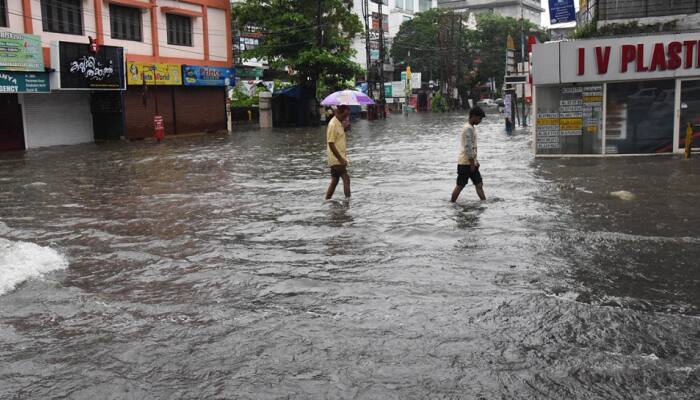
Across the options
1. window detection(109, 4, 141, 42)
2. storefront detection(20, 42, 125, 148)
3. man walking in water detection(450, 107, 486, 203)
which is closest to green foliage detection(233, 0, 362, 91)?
window detection(109, 4, 141, 42)

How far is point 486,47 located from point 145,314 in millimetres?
82151

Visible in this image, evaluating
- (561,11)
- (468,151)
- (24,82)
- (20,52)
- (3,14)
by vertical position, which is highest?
(3,14)

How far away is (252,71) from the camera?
5925 cm

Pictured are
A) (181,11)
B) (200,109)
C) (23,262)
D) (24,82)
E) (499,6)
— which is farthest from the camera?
(499,6)

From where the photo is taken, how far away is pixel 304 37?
42.1m

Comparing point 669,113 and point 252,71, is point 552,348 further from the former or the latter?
point 252,71

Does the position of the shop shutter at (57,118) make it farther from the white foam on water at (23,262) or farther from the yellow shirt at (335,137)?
the white foam on water at (23,262)

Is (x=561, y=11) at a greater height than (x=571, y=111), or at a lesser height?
greater

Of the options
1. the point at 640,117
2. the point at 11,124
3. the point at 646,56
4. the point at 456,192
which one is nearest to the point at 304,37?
the point at 11,124

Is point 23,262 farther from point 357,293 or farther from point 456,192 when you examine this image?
point 456,192

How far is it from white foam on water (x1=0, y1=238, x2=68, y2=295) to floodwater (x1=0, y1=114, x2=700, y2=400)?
3 centimetres

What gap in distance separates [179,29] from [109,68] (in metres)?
6.53

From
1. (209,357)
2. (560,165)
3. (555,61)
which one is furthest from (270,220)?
(555,61)

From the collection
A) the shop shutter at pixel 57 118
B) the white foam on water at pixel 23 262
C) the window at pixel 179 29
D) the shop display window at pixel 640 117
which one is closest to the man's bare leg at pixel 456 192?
the white foam on water at pixel 23 262
